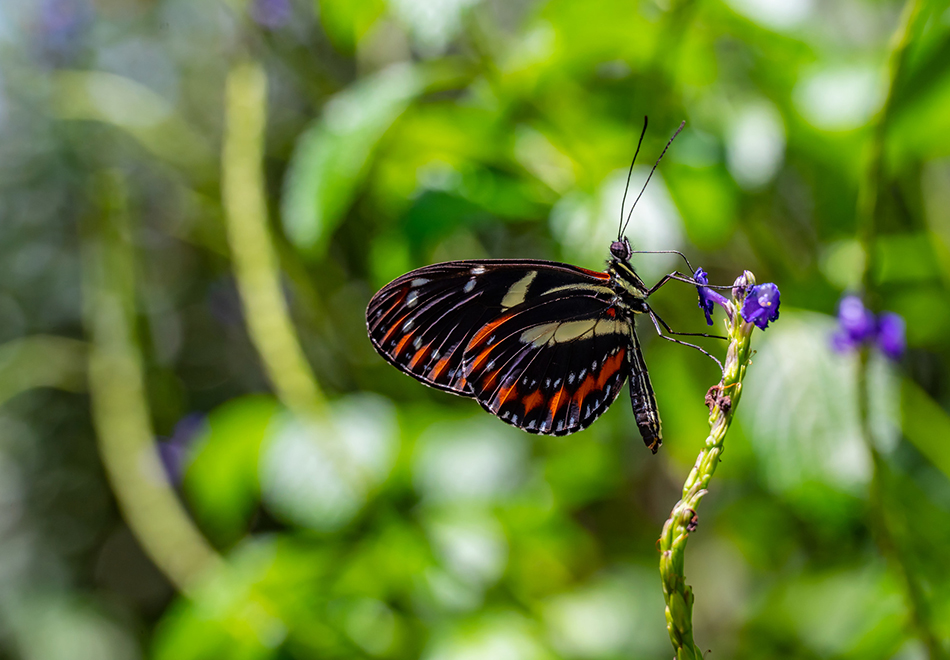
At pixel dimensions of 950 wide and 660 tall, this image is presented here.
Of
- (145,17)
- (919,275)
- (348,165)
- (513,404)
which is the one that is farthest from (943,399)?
(145,17)

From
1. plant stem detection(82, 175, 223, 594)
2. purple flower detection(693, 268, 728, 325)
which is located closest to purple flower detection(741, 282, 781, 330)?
purple flower detection(693, 268, 728, 325)

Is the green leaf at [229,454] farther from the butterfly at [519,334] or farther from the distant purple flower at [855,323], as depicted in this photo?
the distant purple flower at [855,323]

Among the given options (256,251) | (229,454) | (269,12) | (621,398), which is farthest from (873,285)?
(269,12)

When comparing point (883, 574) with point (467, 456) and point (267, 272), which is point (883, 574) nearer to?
point (467, 456)

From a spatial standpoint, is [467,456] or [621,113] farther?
[467,456]

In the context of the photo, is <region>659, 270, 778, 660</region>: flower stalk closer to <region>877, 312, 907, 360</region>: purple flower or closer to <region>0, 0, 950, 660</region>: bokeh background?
<region>0, 0, 950, 660</region>: bokeh background

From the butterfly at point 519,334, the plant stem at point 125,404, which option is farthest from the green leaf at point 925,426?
the plant stem at point 125,404

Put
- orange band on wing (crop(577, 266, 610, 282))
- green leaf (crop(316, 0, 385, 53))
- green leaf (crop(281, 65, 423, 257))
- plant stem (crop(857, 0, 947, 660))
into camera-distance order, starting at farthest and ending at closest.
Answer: green leaf (crop(316, 0, 385, 53)) → green leaf (crop(281, 65, 423, 257)) → orange band on wing (crop(577, 266, 610, 282)) → plant stem (crop(857, 0, 947, 660))
